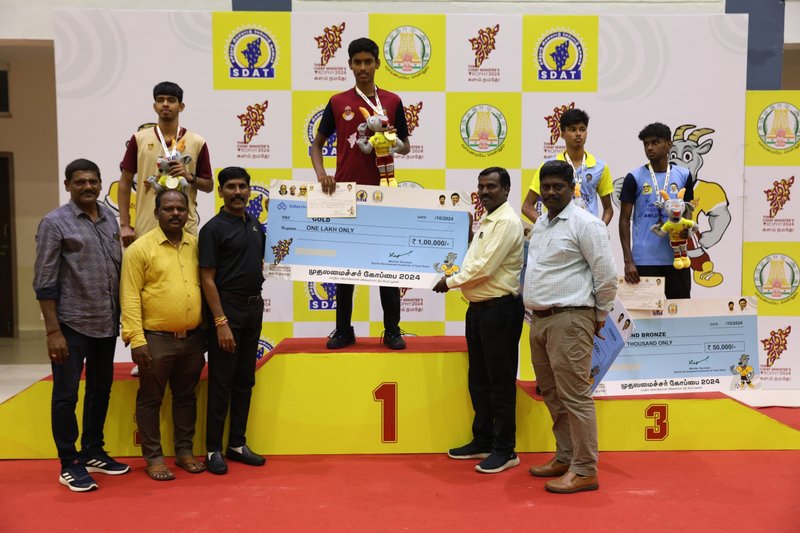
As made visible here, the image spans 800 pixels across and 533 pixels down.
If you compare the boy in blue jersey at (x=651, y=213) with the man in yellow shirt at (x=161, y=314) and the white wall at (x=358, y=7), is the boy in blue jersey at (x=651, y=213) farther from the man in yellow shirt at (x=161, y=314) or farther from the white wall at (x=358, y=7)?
the man in yellow shirt at (x=161, y=314)

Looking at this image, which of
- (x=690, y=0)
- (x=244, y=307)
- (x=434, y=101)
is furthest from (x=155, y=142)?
(x=690, y=0)

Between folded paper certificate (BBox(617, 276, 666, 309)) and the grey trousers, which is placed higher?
folded paper certificate (BBox(617, 276, 666, 309))

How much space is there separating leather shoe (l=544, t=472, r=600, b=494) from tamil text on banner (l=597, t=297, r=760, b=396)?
33.6 inches

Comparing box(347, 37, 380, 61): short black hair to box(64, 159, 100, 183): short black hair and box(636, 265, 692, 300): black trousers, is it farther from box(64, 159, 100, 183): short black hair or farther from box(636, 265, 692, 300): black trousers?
box(636, 265, 692, 300): black trousers

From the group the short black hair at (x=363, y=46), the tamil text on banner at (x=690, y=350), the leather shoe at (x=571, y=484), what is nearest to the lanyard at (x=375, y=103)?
the short black hair at (x=363, y=46)

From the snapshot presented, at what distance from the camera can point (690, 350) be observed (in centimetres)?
416

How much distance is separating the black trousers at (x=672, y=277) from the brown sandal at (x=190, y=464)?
283 cm

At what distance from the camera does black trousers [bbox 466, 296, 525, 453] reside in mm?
3594

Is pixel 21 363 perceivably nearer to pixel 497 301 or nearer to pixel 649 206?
pixel 497 301

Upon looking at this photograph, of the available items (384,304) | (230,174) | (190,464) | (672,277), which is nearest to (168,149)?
(230,174)

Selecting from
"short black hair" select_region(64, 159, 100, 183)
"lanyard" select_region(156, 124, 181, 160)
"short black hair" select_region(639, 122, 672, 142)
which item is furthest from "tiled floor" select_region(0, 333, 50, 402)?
"short black hair" select_region(639, 122, 672, 142)

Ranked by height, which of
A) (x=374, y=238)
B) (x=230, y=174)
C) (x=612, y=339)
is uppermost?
(x=230, y=174)

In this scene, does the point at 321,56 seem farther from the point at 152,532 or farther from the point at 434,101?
the point at 152,532

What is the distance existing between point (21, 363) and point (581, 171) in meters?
6.16
